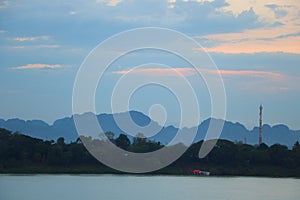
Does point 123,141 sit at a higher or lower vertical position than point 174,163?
higher

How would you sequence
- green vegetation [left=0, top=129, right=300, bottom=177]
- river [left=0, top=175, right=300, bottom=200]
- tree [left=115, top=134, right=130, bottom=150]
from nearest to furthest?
river [left=0, top=175, right=300, bottom=200], green vegetation [left=0, top=129, right=300, bottom=177], tree [left=115, top=134, right=130, bottom=150]

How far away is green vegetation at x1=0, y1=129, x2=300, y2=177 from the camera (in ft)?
85.3

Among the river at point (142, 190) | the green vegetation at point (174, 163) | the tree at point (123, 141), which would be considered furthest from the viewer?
the tree at point (123, 141)

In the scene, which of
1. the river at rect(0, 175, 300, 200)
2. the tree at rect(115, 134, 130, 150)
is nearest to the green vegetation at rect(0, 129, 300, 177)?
the tree at rect(115, 134, 130, 150)

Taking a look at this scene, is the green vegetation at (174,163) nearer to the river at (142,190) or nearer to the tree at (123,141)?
the tree at (123,141)

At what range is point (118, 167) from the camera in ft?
88.0

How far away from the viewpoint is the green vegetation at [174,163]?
26.0 m

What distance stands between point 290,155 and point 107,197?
13382 millimetres

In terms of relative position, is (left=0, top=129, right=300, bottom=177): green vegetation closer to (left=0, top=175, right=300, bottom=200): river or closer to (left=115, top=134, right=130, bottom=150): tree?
(left=115, top=134, right=130, bottom=150): tree

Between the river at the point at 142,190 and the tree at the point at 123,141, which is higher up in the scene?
the tree at the point at 123,141

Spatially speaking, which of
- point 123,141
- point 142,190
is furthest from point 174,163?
point 142,190

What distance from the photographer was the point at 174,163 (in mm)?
27641

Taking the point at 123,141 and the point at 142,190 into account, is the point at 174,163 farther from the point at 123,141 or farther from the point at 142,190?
the point at 142,190

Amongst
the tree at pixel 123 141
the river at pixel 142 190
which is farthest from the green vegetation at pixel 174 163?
the river at pixel 142 190
